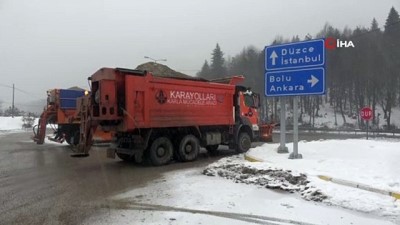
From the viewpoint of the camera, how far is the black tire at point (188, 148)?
14.7 meters

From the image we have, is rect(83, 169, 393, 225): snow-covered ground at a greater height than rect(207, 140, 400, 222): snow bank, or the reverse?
rect(207, 140, 400, 222): snow bank

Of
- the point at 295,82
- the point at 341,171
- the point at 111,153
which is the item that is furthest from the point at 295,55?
the point at 111,153

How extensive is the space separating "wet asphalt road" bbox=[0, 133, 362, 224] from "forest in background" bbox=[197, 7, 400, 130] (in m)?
41.5

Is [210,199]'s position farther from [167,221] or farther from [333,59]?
[333,59]

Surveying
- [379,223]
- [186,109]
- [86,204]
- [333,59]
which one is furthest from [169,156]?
[333,59]

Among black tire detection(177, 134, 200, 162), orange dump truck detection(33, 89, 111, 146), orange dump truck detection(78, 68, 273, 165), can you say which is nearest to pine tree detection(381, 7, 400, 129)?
orange dump truck detection(33, 89, 111, 146)

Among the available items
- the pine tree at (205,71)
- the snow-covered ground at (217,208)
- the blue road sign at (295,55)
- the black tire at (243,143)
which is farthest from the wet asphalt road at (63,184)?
the pine tree at (205,71)

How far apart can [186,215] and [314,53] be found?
25.8ft

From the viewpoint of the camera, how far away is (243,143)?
1762cm

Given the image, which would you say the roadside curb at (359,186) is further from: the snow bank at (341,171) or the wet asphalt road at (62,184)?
the wet asphalt road at (62,184)

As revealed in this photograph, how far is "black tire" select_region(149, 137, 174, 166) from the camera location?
13.8 m

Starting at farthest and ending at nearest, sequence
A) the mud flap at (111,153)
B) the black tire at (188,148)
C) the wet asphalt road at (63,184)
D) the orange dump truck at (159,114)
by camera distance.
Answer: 1. the black tire at (188,148)
2. the mud flap at (111,153)
3. the orange dump truck at (159,114)
4. the wet asphalt road at (63,184)

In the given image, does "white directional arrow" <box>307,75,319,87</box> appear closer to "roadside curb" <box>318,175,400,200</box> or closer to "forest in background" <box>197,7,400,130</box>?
"roadside curb" <box>318,175,400,200</box>

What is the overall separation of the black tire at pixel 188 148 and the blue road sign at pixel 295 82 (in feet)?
10.3
